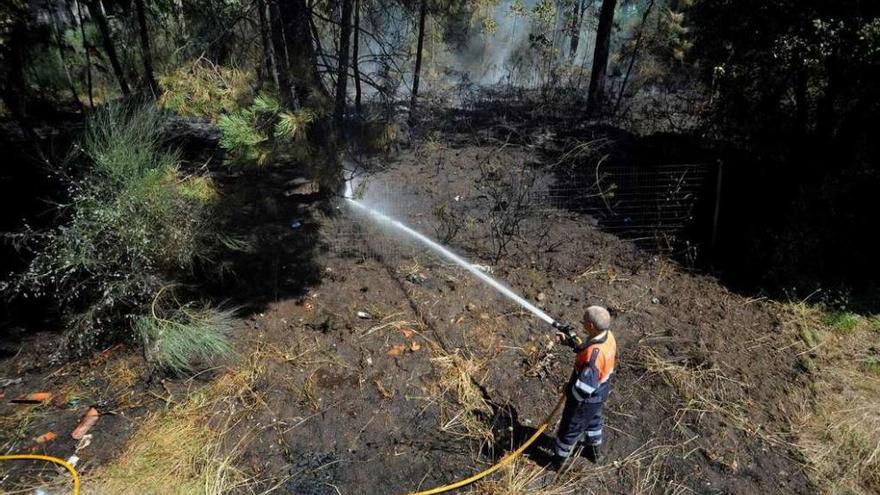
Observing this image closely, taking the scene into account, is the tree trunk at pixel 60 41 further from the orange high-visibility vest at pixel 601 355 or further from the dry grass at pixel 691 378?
the dry grass at pixel 691 378

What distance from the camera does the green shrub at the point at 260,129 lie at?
3.84m

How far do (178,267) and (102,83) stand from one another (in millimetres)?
8725

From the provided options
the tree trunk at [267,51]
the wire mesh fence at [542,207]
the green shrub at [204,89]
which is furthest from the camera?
the wire mesh fence at [542,207]

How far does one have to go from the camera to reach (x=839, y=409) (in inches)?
152

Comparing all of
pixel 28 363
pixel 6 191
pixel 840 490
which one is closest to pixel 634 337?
pixel 840 490

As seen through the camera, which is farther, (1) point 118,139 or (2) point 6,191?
(2) point 6,191

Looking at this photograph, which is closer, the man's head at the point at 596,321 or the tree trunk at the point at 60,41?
the man's head at the point at 596,321

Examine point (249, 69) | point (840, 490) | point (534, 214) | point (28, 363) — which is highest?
point (249, 69)

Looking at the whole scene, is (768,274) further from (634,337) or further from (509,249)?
(509,249)

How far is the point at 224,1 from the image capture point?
5492 millimetres

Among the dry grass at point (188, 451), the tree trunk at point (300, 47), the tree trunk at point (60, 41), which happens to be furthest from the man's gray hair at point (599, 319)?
the tree trunk at point (60, 41)

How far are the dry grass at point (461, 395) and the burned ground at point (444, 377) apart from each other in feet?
0.05

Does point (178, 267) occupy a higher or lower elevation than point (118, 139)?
lower

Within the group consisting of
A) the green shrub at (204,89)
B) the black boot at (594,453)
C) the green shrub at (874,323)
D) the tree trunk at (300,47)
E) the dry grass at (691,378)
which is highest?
the tree trunk at (300,47)
